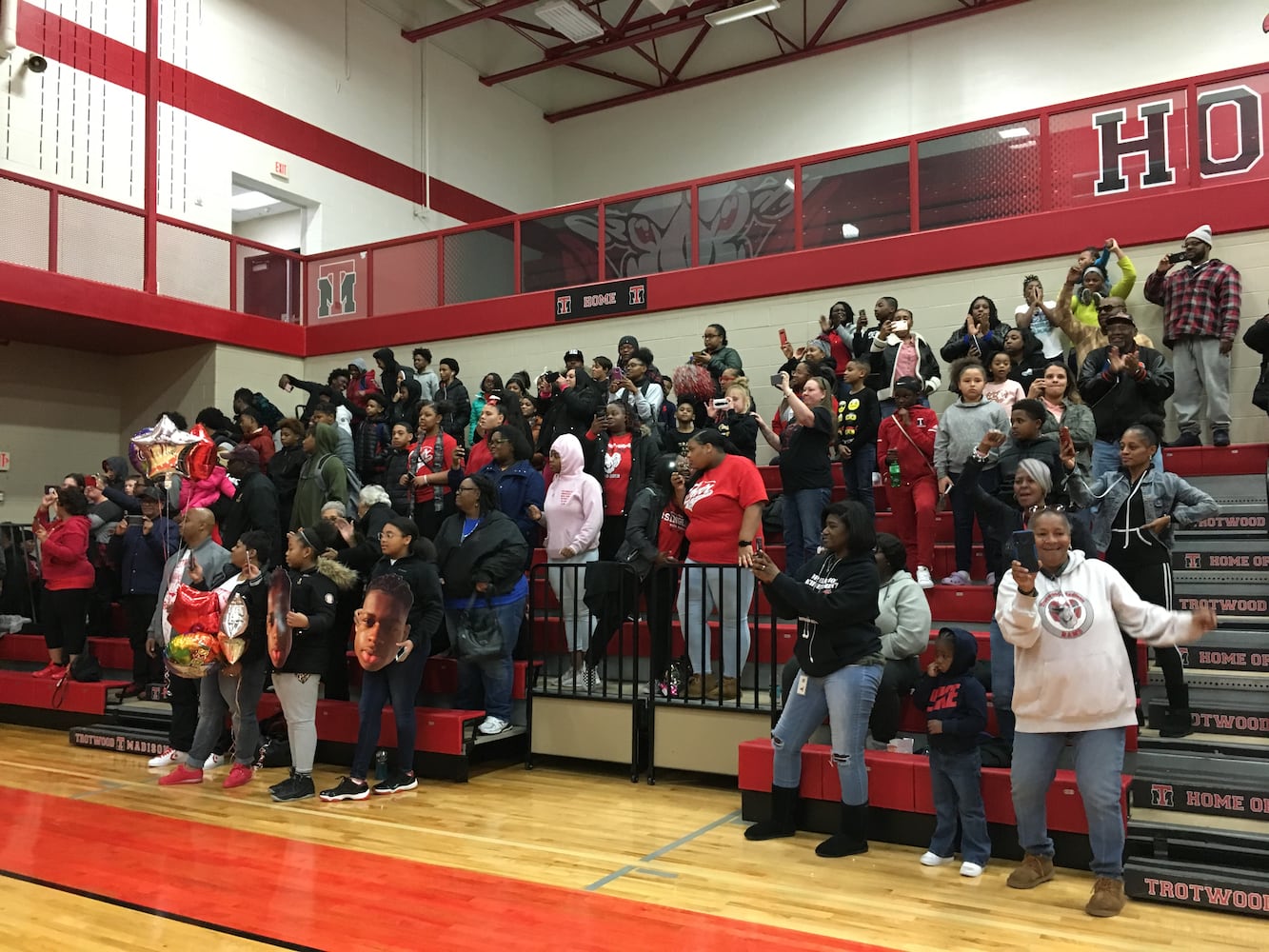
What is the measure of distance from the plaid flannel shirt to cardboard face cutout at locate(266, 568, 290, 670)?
22.8ft

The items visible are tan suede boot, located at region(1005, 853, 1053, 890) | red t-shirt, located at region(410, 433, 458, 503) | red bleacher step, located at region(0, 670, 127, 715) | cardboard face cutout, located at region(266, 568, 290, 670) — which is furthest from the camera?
red t-shirt, located at region(410, 433, 458, 503)

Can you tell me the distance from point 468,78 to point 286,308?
273 inches

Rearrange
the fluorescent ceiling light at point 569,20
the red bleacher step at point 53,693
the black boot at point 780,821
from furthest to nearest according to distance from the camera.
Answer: the fluorescent ceiling light at point 569,20
the red bleacher step at point 53,693
the black boot at point 780,821

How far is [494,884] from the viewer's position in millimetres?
4320

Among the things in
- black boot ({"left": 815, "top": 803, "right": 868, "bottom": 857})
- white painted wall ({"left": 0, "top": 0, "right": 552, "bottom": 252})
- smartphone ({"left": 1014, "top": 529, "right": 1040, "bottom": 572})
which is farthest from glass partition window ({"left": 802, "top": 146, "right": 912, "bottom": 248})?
white painted wall ({"left": 0, "top": 0, "right": 552, "bottom": 252})

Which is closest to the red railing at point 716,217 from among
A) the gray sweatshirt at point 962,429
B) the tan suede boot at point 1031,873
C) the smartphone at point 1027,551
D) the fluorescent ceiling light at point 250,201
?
the fluorescent ceiling light at point 250,201

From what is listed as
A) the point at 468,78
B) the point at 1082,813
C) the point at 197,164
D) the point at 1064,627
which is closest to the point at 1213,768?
the point at 1082,813

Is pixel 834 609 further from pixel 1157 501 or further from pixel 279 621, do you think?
pixel 279 621

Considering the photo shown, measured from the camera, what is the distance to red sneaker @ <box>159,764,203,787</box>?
20.8 feet

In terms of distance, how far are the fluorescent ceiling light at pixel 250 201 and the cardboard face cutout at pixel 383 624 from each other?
11554mm

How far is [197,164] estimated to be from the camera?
13.8 m

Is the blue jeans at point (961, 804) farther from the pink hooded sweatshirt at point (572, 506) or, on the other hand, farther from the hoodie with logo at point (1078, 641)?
the pink hooded sweatshirt at point (572, 506)

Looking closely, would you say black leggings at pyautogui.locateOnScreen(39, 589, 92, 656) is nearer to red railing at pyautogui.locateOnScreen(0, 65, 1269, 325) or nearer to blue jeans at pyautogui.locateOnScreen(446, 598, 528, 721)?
blue jeans at pyautogui.locateOnScreen(446, 598, 528, 721)

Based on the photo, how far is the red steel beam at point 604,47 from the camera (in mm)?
16234
